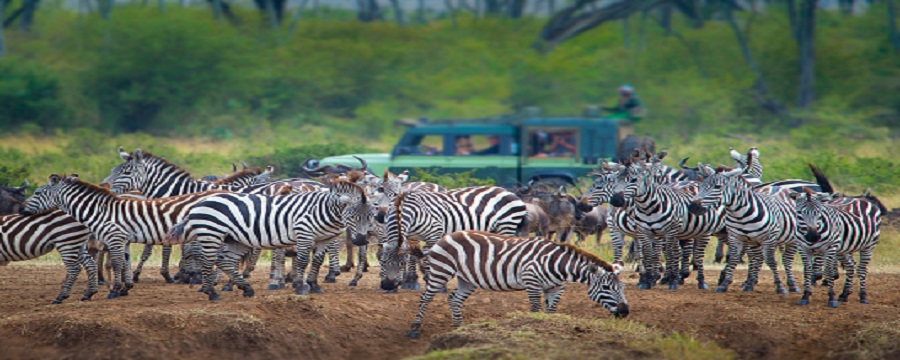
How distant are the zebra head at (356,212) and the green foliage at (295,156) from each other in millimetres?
9710

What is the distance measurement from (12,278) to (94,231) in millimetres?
2483

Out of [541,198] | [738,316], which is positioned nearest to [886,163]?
[541,198]

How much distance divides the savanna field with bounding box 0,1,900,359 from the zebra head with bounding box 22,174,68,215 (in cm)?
102

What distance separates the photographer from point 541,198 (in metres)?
15.5

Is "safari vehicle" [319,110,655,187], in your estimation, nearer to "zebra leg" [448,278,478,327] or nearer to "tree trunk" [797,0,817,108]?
"zebra leg" [448,278,478,327]

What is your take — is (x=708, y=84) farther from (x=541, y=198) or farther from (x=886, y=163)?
(x=541, y=198)

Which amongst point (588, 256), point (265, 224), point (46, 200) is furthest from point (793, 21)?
point (46, 200)

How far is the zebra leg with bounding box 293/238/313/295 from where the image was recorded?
11578 millimetres

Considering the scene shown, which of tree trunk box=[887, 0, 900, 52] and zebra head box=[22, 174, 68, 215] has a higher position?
tree trunk box=[887, 0, 900, 52]

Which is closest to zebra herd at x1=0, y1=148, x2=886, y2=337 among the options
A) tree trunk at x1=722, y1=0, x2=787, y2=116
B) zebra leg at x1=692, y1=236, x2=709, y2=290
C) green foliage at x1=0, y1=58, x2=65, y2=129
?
zebra leg at x1=692, y1=236, x2=709, y2=290

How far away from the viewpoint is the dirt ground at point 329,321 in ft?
30.9

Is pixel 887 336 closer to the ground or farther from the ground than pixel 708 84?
closer to the ground

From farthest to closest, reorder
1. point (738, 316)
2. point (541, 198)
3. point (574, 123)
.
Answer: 1. point (574, 123)
2. point (541, 198)
3. point (738, 316)

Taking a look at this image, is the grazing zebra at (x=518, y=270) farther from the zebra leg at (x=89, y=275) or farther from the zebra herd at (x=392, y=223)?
the zebra leg at (x=89, y=275)
